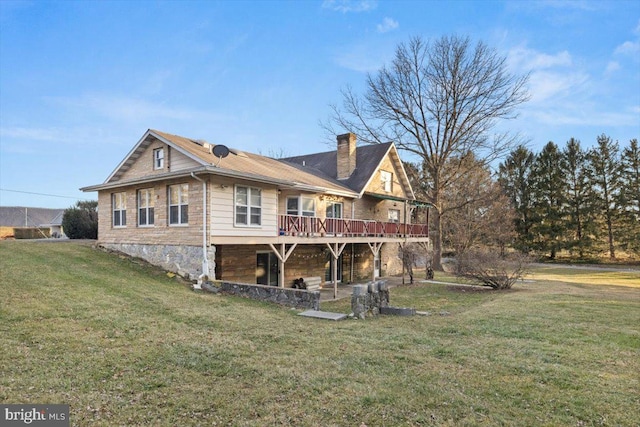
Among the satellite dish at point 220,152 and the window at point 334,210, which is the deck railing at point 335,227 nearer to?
the window at point 334,210

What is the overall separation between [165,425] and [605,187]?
45.7 metres

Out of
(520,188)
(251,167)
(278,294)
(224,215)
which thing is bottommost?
(278,294)

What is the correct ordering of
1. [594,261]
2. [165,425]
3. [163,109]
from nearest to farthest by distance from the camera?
[165,425] < [163,109] < [594,261]

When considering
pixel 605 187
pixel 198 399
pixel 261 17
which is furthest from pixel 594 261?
pixel 198 399

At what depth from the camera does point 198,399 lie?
168 inches

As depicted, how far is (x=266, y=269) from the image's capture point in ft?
55.2

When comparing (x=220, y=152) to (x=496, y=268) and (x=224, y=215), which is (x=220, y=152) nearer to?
(x=224, y=215)

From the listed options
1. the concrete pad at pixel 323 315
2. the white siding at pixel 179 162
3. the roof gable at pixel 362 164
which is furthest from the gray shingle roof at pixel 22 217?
the concrete pad at pixel 323 315

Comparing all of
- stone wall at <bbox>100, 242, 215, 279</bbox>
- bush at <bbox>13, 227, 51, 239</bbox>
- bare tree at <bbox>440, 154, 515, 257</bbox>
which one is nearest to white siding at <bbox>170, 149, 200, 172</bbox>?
stone wall at <bbox>100, 242, 215, 279</bbox>

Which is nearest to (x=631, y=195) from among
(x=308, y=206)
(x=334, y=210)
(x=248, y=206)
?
(x=334, y=210)

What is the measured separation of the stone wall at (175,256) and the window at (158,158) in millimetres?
3334

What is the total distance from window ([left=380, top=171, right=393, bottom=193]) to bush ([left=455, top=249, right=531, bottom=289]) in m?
7.64

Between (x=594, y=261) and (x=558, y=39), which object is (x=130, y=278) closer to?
(x=558, y=39)
